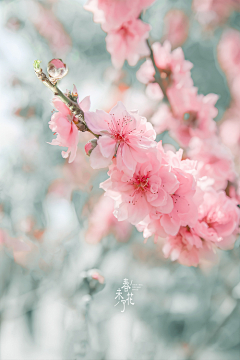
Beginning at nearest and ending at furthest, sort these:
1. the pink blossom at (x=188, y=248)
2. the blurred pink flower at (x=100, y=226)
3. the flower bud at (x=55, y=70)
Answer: the flower bud at (x=55, y=70) → the pink blossom at (x=188, y=248) → the blurred pink flower at (x=100, y=226)

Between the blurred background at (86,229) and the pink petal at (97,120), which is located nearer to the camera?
the pink petal at (97,120)

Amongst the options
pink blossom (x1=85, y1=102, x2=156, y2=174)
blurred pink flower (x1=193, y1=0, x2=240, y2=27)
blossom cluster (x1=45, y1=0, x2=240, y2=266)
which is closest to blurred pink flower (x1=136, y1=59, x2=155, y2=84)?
blossom cluster (x1=45, y1=0, x2=240, y2=266)

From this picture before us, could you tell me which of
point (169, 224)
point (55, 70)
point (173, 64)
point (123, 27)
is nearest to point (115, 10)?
point (123, 27)

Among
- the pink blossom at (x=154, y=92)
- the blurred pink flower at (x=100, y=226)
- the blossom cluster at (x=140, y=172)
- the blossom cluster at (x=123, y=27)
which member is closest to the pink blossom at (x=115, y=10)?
the blossom cluster at (x=123, y=27)

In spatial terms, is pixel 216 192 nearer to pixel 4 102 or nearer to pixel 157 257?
pixel 157 257

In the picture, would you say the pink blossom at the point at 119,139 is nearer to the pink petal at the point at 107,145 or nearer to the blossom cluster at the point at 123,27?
the pink petal at the point at 107,145

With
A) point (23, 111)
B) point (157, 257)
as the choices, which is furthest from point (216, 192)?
point (23, 111)

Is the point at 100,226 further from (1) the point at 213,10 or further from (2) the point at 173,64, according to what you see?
(1) the point at 213,10

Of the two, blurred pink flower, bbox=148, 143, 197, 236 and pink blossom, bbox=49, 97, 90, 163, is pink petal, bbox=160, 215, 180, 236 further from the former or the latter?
pink blossom, bbox=49, 97, 90, 163
